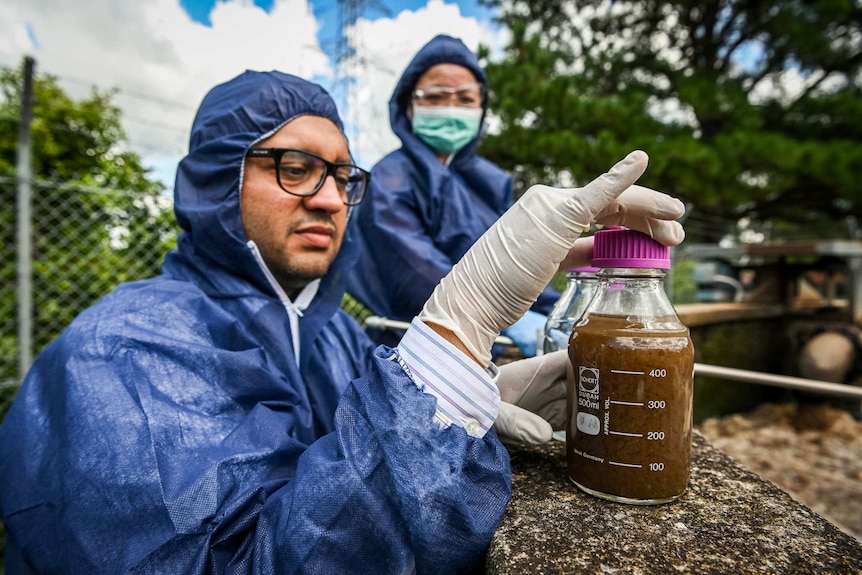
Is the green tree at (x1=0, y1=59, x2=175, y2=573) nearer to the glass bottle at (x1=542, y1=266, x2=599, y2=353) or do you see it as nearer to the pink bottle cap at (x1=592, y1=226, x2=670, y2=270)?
the glass bottle at (x1=542, y1=266, x2=599, y2=353)

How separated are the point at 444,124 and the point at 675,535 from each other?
241 cm

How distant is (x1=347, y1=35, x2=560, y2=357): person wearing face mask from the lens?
92.3 inches

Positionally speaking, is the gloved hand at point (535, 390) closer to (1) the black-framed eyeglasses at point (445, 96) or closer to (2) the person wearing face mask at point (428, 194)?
(2) the person wearing face mask at point (428, 194)

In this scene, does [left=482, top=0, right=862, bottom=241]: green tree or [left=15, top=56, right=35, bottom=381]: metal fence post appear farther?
[left=482, top=0, right=862, bottom=241]: green tree

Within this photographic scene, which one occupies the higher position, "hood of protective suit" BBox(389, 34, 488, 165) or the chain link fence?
"hood of protective suit" BBox(389, 34, 488, 165)

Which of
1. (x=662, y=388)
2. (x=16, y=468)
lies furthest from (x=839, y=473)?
(x=16, y=468)

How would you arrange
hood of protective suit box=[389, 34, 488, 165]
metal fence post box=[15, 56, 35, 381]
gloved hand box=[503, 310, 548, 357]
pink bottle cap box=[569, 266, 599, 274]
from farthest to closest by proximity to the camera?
metal fence post box=[15, 56, 35, 381] → hood of protective suit box=[389, 34, 488, 165] → gloved hand box=[503, 310, 548, 357] → pink bottle cap box=[569, 266, 599, 274]

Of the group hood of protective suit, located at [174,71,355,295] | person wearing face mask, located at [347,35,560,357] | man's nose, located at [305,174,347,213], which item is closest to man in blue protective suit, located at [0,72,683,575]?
hood of protective suit, located at [174,71,355,295]

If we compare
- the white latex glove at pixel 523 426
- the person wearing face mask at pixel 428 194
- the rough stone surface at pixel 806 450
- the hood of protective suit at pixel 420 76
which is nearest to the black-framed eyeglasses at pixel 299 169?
the person wearing face mask at pixel 428 194

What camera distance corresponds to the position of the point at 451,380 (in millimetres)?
866

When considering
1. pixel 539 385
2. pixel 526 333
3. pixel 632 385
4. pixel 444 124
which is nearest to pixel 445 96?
pixel 444 124

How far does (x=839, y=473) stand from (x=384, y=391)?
5765 mm

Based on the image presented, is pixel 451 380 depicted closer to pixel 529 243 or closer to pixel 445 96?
pixel 529 243

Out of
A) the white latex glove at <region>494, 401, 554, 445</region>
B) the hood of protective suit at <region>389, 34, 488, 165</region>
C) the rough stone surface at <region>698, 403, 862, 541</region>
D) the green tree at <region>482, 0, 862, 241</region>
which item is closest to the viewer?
the white latex glove at <region>494, 401, 554, 445</region>
